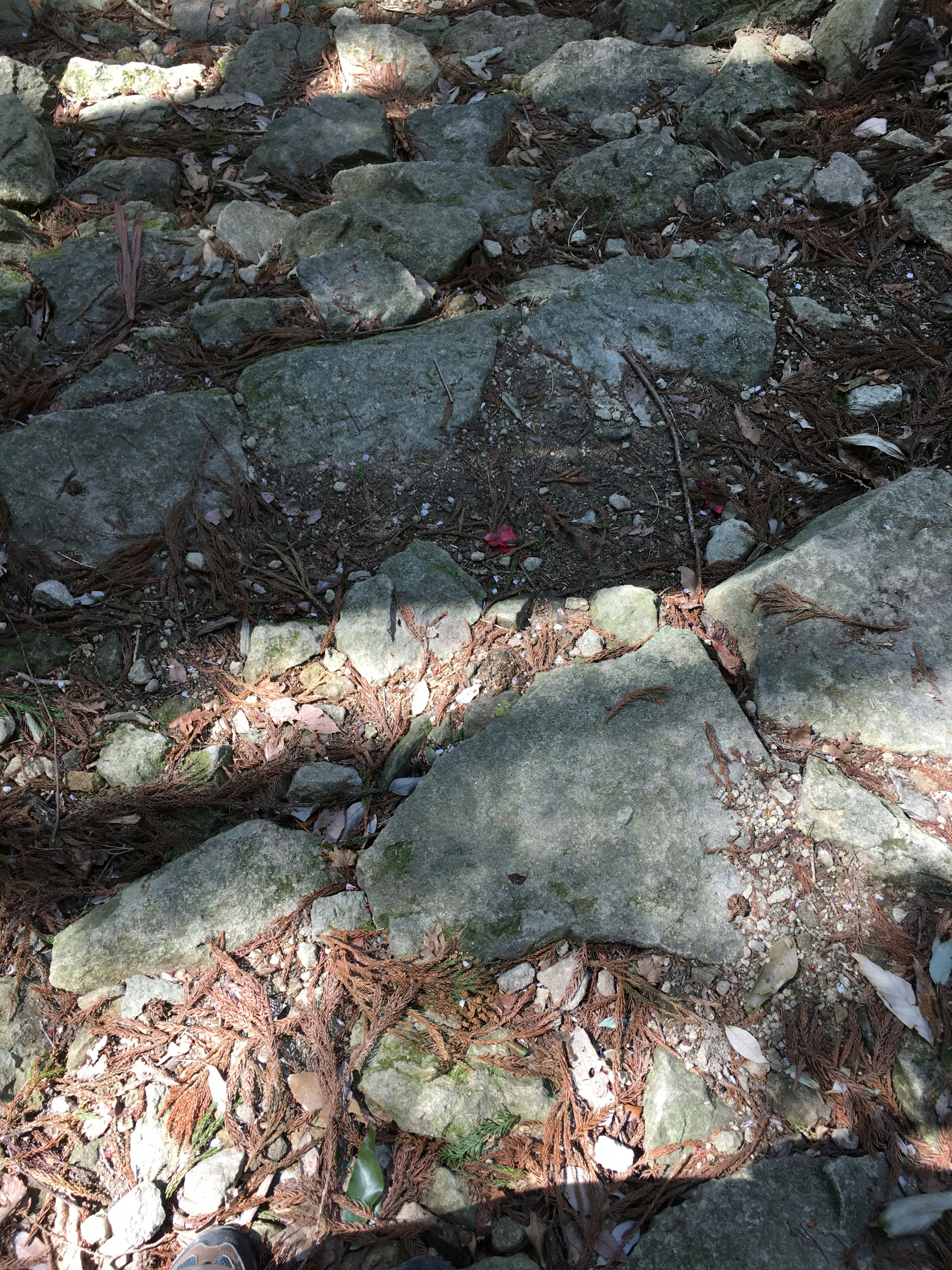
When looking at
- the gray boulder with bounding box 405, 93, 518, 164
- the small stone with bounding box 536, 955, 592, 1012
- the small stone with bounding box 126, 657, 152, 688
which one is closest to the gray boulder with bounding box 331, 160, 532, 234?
the gray boulder with bounding box 405, 93, 518, 164

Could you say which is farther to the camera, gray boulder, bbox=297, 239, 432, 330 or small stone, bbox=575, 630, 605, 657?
gray boulder, bbox=297, 239, 432, 330

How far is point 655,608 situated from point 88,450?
92.7 inches

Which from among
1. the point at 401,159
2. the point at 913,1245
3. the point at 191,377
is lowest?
the point at 913,1245

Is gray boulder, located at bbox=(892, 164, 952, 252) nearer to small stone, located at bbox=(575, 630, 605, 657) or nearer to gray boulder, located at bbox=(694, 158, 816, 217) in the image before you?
gray boulder, located at bbox=(694, 158, 816, 217)

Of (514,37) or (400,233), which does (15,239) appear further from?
(514,37)

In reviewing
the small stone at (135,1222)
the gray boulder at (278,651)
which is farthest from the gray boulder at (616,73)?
the small stone at (135,1222)

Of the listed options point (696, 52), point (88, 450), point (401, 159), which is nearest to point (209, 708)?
point (88, 450)

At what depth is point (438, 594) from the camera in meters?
2.86

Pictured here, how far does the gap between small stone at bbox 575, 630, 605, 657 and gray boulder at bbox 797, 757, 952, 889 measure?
2.62 ft

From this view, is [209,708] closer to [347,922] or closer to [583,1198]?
[347,922]

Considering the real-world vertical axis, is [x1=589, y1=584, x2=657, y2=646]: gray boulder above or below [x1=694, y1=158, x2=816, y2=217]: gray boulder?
below

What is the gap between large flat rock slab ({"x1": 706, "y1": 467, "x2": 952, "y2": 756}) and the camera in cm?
238

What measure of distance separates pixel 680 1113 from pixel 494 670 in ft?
4.71

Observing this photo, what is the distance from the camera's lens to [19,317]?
3666mm
